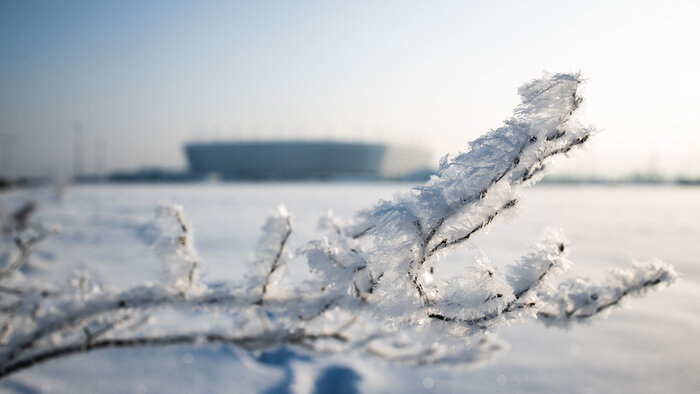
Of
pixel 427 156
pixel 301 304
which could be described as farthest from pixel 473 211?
pixel 427 156

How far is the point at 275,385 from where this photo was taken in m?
2.18

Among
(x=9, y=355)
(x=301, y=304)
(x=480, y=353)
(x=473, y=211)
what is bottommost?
(x=480, y=353)

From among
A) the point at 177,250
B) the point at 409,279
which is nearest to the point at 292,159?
the point at 177,250

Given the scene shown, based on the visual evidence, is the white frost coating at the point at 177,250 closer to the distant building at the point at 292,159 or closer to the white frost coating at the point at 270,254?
the white frost coating at the point at 270,254

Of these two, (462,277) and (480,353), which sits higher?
(462,277)

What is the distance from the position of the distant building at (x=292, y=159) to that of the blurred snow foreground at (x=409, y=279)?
87059 mm

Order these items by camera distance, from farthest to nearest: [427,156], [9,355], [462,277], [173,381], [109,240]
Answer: [427,156] → [109,240] → [173,381] → [9,355] → [462,277]

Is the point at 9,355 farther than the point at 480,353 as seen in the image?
No

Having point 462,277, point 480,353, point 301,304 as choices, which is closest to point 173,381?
point 301,304

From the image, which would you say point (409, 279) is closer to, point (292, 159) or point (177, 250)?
point (177, 250)

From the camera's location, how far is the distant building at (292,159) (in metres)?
90.3

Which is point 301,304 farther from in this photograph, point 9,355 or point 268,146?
point 268,146

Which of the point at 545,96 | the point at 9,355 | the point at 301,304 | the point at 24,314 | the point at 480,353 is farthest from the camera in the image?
the point at 480,353

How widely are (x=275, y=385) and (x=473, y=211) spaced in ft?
6.31
